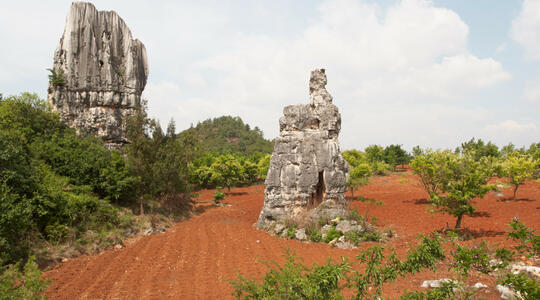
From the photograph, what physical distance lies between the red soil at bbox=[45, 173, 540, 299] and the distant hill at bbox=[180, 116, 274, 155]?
49392mm

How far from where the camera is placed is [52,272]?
10.1 metres

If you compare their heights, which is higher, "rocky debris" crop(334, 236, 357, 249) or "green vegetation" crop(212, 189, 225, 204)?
"green vegetation" crop(212, 189, 225, 204)

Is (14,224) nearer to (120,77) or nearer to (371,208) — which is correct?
(120,77)

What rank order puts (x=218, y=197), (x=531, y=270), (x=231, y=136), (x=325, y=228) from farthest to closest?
(x=231, y=136) → (x=218, y=197) → (x=325, y=228) → (x=531, y=270)

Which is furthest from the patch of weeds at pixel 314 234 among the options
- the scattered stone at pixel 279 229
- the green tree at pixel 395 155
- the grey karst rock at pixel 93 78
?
the green tree at pixel 395 155

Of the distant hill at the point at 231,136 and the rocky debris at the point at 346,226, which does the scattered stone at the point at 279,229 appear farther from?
the distant hill at the point at 231,136

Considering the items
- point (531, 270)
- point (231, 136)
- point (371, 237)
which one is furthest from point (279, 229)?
point (231, 136)

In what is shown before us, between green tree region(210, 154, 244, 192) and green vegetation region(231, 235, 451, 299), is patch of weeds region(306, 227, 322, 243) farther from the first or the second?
green tree region(210, 154, 244, 192)

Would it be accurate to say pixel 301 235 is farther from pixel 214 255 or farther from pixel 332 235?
pixel 214 255

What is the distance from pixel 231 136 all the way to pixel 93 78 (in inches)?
2413

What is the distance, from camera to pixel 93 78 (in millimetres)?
22609

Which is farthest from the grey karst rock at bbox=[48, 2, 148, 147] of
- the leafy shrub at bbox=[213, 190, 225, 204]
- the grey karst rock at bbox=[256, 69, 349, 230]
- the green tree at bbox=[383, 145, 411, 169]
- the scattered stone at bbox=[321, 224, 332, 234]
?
the green tree at bbox=[383, 145, 411, 169]

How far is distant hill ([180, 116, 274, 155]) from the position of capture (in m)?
71.6

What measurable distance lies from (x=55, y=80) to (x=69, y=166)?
1040cm
